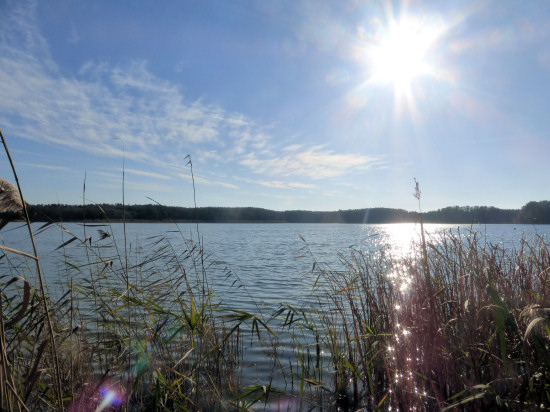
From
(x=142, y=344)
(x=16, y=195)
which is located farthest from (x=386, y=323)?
(x=16, y=195)

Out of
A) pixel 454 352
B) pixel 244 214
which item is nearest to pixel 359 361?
pixel 454 352

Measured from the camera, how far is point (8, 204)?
163cm

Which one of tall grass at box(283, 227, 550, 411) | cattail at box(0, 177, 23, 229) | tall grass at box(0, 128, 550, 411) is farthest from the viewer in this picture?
tall grass at box(0, 128, 550, 411)

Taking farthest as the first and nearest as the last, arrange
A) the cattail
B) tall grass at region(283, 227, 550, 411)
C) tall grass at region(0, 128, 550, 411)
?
tall grass at region(0, 128, 550, 411) → tall grass at region(283, 227, 550, 411) → the cattail

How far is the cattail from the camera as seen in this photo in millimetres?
1613

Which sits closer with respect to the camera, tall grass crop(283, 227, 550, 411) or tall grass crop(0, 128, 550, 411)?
tall grass crop(283, 227, 550, 411)

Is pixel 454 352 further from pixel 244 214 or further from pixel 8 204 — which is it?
pixel 244 214

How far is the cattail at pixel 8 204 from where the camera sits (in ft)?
5.29

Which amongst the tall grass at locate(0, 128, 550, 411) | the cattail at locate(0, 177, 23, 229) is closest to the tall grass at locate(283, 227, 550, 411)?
the tall grass at locate(0, 128, 550, 411)

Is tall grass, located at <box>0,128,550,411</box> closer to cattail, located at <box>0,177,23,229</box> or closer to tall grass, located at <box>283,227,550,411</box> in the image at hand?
tall grass, located at <box>283,227,550,411</box>

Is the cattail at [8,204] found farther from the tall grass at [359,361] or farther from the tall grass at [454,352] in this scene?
the tall grass at [454,352]

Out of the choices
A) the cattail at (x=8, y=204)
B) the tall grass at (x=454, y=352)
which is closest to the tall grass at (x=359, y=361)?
the tall grass at (x=454, y=352)

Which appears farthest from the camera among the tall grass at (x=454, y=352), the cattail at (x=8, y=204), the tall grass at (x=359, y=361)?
the tall grass at (x=359, y=361)

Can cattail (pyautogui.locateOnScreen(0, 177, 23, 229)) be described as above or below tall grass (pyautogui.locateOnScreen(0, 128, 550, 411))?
above
